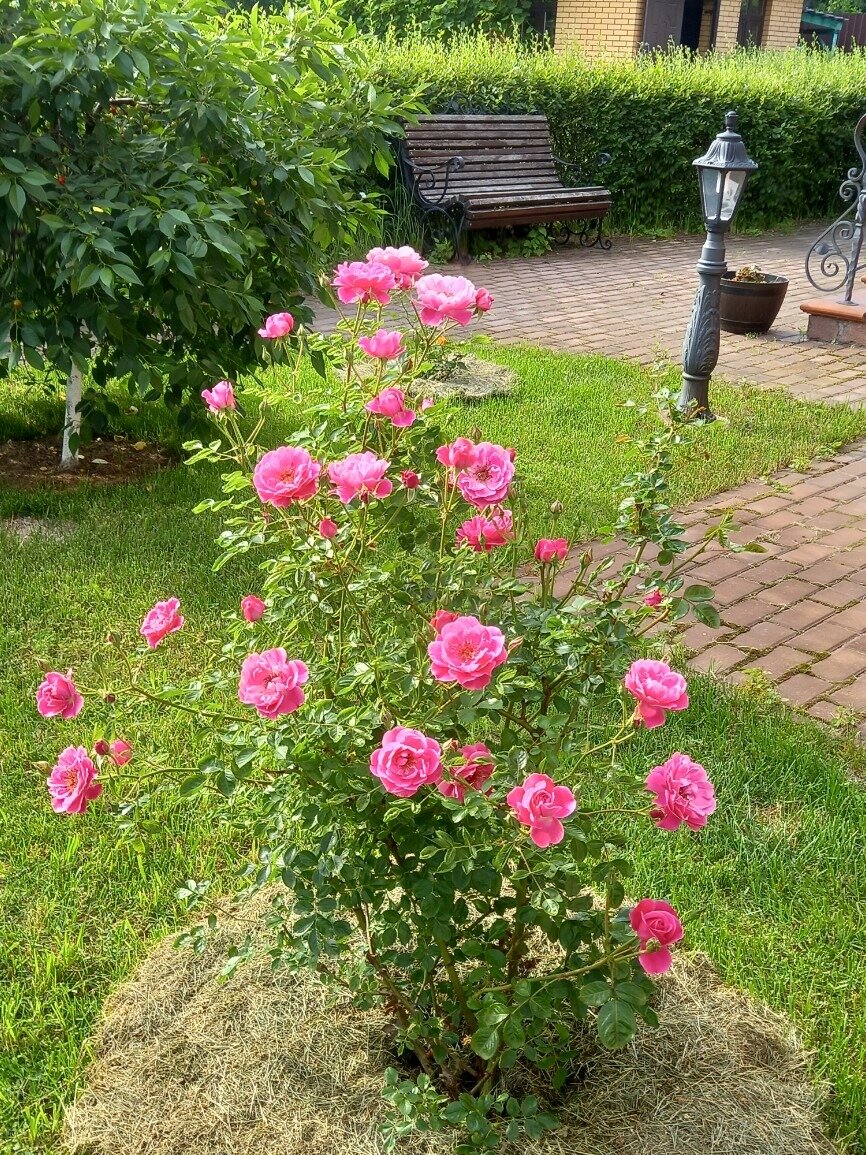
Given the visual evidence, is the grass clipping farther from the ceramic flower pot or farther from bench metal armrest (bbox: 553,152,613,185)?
bench metal armrest (bbox: 553,152,613,185)

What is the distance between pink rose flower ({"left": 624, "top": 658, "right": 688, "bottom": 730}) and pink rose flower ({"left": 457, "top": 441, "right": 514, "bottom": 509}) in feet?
1.20

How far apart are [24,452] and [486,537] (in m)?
4.42

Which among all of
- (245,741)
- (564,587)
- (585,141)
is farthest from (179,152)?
(585,141)

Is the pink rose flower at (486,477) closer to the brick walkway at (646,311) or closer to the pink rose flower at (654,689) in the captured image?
the pink rose flower at (654,689)

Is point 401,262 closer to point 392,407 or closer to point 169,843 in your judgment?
point 392,407

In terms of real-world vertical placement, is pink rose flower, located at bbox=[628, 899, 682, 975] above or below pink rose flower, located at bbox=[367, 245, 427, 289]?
below

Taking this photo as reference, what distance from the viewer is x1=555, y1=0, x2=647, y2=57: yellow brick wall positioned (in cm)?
2147

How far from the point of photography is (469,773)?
171 cm

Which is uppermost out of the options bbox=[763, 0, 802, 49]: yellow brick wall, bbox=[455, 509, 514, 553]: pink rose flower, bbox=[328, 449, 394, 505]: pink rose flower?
bbox=[328, 449, 394, 505]: pink rose flower

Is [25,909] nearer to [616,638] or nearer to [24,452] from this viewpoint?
[616,638]

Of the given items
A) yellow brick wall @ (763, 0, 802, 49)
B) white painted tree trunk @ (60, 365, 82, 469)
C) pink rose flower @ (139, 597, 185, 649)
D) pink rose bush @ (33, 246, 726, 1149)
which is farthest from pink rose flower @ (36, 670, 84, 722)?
yellow brick wall @ (763, 0, 802, 49)

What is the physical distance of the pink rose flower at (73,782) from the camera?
68.6 inches

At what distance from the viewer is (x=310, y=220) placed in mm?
4805

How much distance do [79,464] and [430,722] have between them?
4283mm
